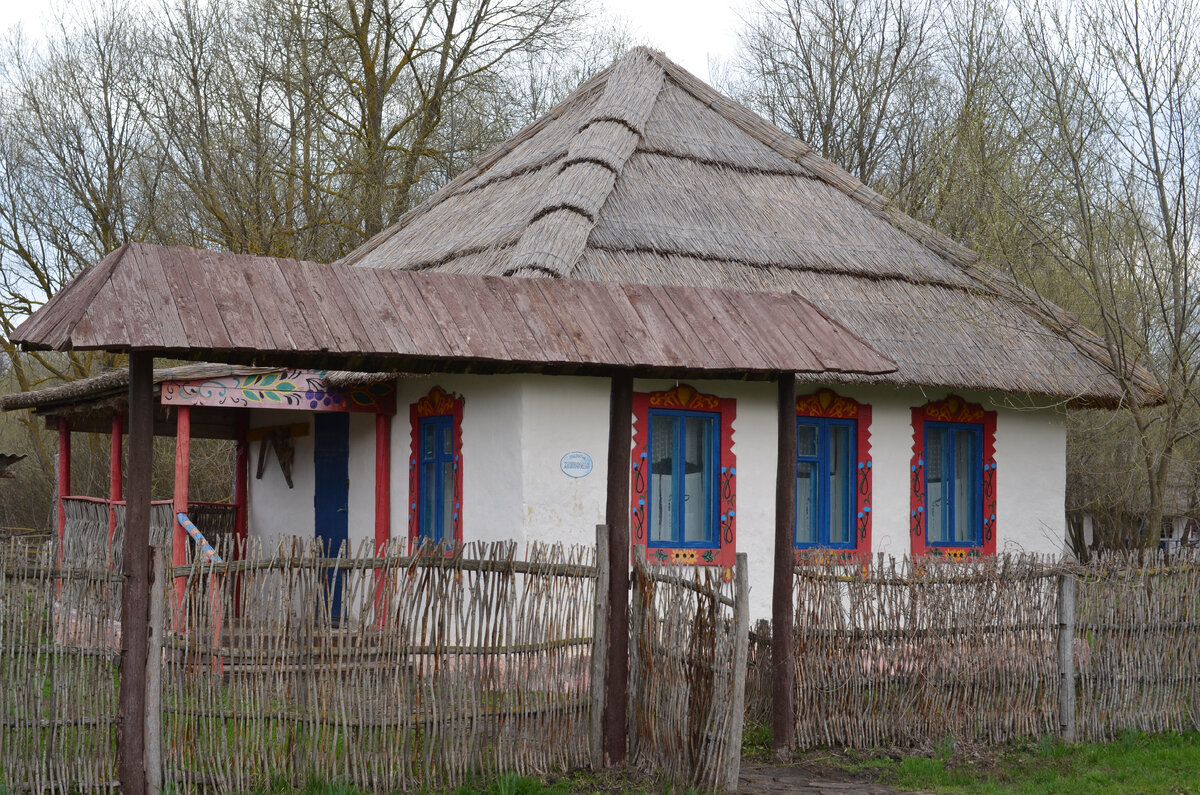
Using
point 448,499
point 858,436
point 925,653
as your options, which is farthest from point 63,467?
point 925,653

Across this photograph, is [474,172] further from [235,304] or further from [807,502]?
[235,304]

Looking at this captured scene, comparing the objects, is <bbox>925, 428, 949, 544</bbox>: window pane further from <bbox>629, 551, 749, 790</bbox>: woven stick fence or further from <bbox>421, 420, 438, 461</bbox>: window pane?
<bbox>629, 551, 749, 790</bbox>: woven stick fence

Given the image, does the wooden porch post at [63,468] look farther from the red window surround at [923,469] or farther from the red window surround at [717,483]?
the red window surround at [923,469]

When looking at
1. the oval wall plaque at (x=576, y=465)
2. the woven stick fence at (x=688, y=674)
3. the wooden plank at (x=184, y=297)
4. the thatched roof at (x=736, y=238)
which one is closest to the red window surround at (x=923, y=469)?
the thatched roof at (x=736, y=238)

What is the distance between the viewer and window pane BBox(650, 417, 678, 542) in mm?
10461

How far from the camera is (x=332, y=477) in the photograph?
41.5 feet

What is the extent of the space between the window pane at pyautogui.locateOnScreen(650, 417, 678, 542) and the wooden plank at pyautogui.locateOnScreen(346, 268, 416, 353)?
14.5 ft

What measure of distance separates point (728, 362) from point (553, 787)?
2.50 metres

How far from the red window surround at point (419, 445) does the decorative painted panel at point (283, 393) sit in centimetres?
43

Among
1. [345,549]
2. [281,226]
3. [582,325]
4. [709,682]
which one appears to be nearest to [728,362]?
[582,325]

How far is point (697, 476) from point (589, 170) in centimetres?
326

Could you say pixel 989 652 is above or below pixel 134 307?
below

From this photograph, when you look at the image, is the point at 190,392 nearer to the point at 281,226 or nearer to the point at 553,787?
the point at 553,787

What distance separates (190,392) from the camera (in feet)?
34.3
